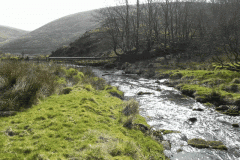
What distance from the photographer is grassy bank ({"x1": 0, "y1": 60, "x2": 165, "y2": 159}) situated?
3512 mm

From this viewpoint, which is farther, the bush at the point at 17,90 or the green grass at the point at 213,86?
the green grass at the point at 213,86

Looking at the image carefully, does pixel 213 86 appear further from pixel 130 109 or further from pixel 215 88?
pixel 130 109

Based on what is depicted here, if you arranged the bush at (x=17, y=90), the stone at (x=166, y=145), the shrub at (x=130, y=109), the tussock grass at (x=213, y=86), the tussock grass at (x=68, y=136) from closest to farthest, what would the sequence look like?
the tussock grass at (x=68, y=136) → the bush at (x=17, y=90) → the stone at (x=166, y=145) → the shrub at (x=130, y=109) → the tussock grass at (x=213, y=86)

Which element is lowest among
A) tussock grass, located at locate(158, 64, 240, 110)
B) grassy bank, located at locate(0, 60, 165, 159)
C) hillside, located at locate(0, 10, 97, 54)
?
tussock grass, located at locate(158, 64, 240, 110)

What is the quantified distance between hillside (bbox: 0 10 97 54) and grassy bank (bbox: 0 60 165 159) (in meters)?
87.2

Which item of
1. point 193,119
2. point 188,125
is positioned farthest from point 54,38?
point 188,125

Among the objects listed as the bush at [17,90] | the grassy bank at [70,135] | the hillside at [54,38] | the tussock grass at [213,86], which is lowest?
the tussock grass at [213,86]

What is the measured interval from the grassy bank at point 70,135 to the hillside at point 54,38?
286ft

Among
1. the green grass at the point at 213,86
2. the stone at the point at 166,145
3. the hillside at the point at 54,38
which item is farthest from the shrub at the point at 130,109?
the hillside at the point at 54,38

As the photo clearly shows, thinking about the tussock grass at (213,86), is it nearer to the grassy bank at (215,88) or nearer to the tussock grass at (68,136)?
the grassy bank at (215,88)

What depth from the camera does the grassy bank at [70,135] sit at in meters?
3.51

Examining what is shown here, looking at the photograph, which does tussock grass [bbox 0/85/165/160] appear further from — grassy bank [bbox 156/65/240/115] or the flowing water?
grassy bank [bbox 156/65/240/115]

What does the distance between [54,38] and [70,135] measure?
107709mm

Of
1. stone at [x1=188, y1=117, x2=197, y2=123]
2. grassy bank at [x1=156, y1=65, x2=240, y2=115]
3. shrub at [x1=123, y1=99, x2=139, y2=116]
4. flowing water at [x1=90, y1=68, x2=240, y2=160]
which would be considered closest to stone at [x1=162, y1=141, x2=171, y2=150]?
flowing water at [x1=90, y1=68, x2=240, y2=160]
